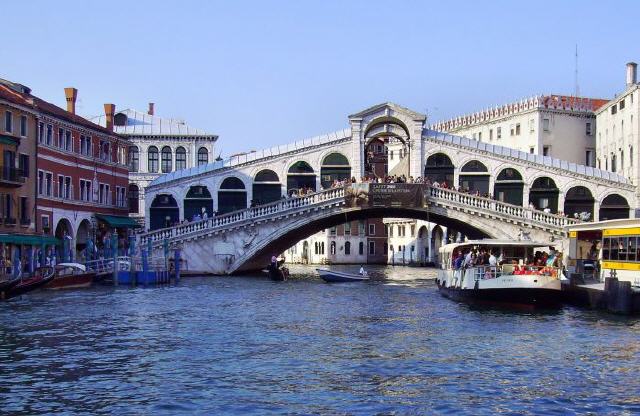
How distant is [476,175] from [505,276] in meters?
23.7

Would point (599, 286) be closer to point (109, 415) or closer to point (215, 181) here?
point (109, 415)

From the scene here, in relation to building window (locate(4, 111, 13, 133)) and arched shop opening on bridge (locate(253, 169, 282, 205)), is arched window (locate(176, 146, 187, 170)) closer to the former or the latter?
arched shop opening on bridge (locate(253, 169, 282, 205))

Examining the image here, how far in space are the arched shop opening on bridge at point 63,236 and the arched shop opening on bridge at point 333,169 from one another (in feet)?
46.7

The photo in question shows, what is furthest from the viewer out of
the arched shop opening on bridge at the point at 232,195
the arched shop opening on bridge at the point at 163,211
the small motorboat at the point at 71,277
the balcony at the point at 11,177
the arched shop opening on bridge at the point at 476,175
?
the arched shop opening on bridge at the point at 163,211

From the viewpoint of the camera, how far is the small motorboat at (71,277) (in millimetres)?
38116

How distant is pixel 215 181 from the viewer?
5375 centimetres

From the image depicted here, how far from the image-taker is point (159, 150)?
221ft

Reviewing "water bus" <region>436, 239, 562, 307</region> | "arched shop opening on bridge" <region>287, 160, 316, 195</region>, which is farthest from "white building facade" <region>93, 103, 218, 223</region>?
"water bus" <region>436, 239, 562, 307</region>

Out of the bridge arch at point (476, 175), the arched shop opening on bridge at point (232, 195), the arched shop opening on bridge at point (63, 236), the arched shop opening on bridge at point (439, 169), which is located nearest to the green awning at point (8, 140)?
the arched shop opening on bridge at point (63, 236)

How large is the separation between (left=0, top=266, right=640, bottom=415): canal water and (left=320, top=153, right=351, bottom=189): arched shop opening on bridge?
21635mm

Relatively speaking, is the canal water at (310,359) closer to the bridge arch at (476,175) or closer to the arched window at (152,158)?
the bridge arch at (476,175)

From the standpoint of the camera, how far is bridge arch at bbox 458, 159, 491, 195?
53531 millimetres

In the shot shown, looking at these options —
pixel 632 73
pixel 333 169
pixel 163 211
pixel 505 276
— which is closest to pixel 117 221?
pixel 163 211

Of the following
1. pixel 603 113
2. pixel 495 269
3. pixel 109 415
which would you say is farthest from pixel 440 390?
pixel 603 113
